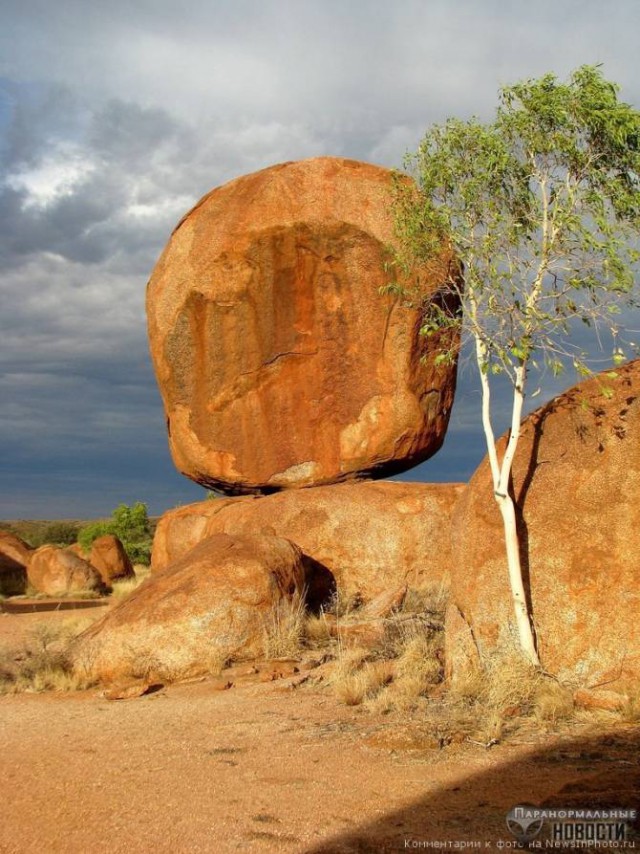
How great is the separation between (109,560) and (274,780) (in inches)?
787

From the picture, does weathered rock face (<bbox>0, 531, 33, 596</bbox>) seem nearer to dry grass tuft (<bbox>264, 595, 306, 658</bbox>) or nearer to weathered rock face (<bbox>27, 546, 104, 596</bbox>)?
weathered rock face (<bbox>27, 546, 104, 596</bbox>)

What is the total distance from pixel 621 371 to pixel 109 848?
5768mm

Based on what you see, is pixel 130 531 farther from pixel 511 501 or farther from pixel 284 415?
pixel 511 501

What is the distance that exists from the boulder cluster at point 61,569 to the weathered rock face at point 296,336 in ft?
34.2

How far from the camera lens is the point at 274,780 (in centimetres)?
548

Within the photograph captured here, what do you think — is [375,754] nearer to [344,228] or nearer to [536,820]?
[536,820]

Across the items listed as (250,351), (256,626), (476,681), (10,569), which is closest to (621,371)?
(476,681)

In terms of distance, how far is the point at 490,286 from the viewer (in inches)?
314

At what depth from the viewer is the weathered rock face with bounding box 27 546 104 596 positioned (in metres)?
22.9

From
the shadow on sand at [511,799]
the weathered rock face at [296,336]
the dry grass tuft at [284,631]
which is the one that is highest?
the weathered rock face at [296,336]

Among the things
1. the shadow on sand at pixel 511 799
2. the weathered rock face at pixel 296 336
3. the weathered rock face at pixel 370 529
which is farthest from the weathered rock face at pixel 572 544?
the weathered rock face at pixel 296 336

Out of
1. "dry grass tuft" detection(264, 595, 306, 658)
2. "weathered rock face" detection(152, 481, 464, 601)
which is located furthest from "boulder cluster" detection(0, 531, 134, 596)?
"dry grass tuft" detection(264, 595, 306, 658)

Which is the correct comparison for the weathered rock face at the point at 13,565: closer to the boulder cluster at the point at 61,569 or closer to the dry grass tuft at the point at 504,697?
the boulder cluster at the point at 61,569

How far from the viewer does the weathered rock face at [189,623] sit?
29.9 ft
